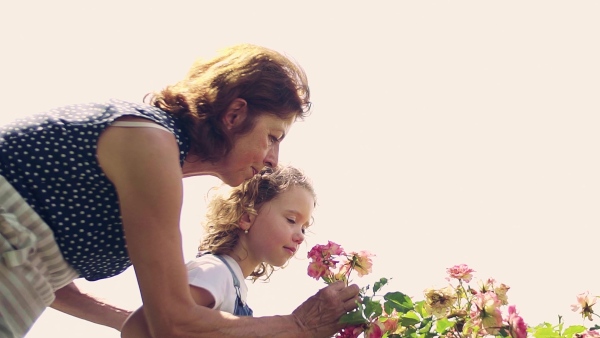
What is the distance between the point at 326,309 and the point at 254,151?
56cm

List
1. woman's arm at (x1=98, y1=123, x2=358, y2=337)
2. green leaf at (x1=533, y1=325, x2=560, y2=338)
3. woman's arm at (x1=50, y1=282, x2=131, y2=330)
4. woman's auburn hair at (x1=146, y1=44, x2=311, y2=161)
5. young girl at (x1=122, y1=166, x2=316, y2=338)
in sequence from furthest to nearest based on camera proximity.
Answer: young girl at (x1=122, y1=166, x2=316, y2=338), woman's arm at (x1=50, y1=282, x2=131, y2=330), woman's auburn hair at (x1=146, y1=44, x2=311, y2=161), green leaf at (x1=533, y1=325, x2=560, y2=338), woman's arm at (x1=98, y1=123, x2=358, y2=337)

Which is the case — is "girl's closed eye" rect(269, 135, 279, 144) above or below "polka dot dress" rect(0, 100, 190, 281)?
above

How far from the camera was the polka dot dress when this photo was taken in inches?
84.4

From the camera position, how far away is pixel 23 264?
2.16 metres

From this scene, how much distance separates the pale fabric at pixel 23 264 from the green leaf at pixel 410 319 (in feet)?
3.38

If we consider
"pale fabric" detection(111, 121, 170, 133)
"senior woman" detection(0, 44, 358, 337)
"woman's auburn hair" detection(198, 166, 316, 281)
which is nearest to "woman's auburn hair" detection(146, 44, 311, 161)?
"senior woman" detection(0, 44, 358, 337)

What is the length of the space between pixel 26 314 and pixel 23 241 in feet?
0.85

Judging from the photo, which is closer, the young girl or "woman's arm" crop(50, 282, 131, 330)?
"woman's arm" crop(50, 282, 131, 330)

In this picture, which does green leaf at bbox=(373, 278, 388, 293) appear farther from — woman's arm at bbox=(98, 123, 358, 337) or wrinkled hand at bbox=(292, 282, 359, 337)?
woman's arm at bbox=(98, 123, 358, 337)

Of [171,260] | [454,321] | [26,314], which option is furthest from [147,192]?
[454,321]

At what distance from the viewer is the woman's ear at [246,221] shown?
10.2ft

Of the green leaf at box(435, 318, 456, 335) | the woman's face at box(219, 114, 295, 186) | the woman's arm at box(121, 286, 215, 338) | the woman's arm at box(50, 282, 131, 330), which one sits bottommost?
the woman's arm at box(50, 282, 131, 330)

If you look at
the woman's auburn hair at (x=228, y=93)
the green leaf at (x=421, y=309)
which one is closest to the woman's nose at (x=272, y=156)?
the woman's auburn hair at (x=228, y=93)

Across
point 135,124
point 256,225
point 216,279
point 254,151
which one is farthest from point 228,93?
point 256,225
